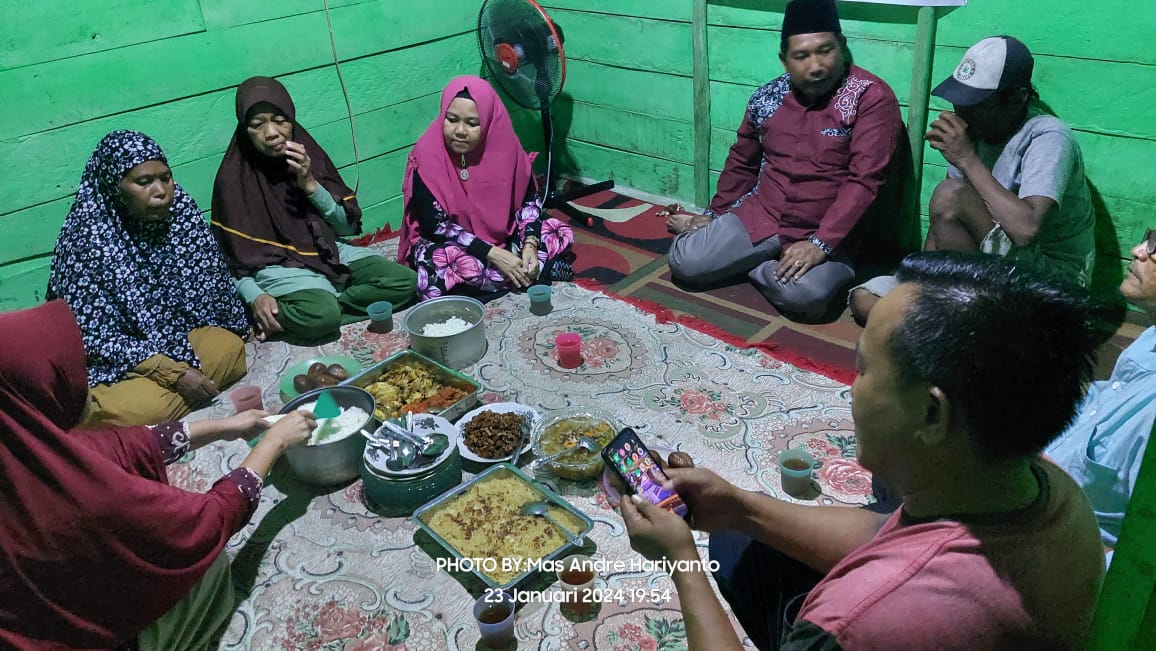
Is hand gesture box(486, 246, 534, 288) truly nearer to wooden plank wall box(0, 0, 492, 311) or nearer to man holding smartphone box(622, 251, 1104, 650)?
wooden plank wall box(0, 0, 492, 311)

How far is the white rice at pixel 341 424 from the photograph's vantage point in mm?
2602

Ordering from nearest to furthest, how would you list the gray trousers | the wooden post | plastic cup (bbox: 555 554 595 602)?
the wooden post
plastic cup (bbox: 555 554 595 602)
the gray trousers

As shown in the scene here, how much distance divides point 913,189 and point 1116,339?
1107 mm

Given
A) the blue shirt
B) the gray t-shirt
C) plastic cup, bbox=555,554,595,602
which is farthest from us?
the gray t-shirt

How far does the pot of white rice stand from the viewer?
10.5 ft

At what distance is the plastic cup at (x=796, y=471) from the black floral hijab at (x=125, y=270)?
234 cm

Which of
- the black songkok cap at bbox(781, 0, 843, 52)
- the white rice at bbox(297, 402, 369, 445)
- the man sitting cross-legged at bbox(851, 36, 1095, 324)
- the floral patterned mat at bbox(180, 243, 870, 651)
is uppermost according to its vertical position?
the black songkok cap at bbox(781, 0, 843, 52)

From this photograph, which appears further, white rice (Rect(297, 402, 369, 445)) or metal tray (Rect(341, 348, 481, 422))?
metal tray (Rect(341, 348, 481, 422))

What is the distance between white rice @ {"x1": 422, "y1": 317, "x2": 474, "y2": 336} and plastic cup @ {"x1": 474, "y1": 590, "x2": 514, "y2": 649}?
1.43 meters

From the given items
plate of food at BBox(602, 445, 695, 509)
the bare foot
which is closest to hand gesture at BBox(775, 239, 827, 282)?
the bare foot

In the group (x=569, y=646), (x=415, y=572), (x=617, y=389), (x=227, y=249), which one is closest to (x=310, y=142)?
(x=227, y=249)

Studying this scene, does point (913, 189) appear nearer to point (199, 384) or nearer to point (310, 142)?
point (310, 142)

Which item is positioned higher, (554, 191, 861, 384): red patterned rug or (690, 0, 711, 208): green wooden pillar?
(690, 0, 711, 208): green wooden pillar

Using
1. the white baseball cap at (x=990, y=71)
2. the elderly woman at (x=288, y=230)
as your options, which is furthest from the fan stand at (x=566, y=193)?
the white baseball cap at (x=990, y=71)
